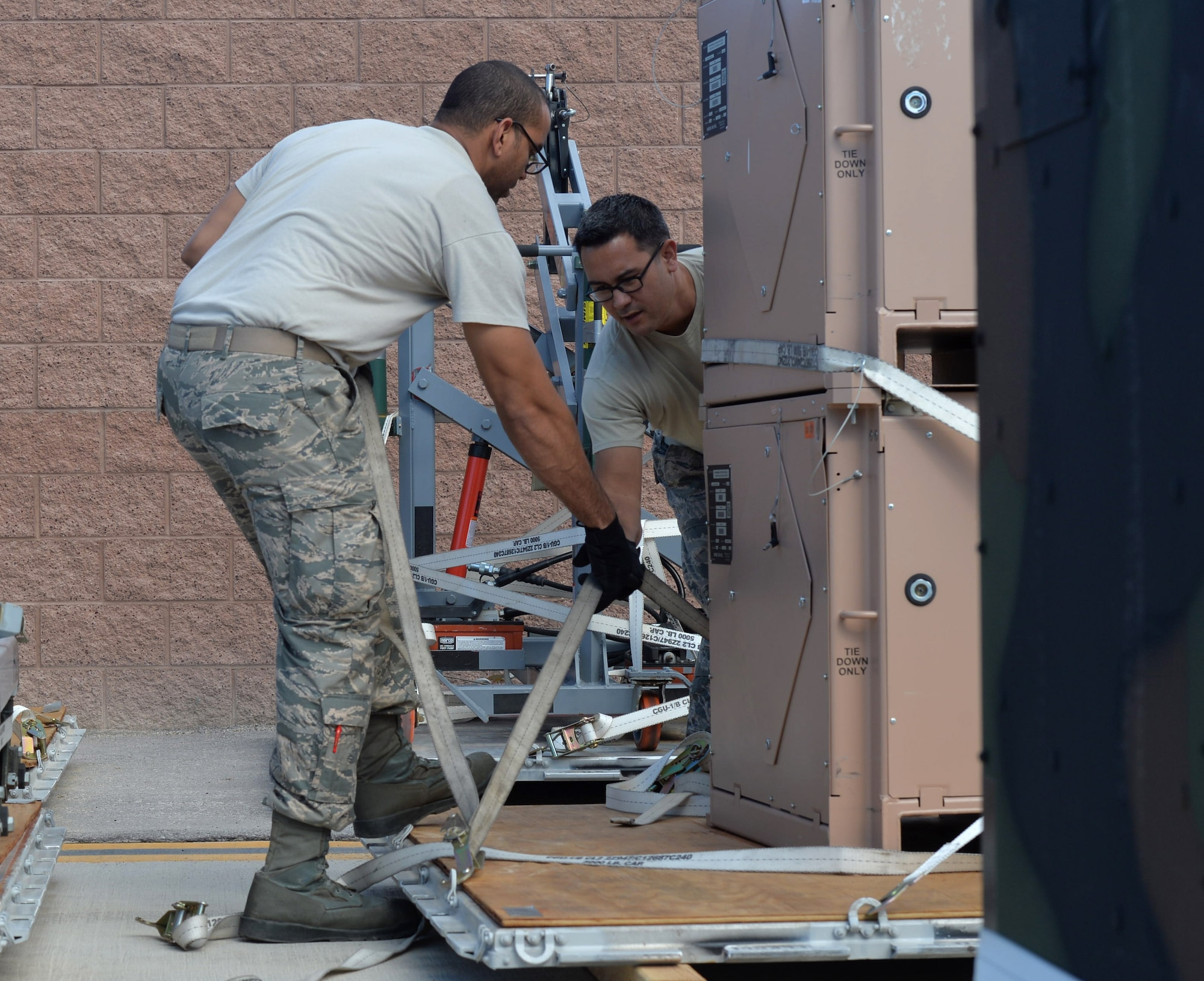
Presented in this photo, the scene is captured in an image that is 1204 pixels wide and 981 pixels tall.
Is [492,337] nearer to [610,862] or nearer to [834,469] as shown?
[834,469]

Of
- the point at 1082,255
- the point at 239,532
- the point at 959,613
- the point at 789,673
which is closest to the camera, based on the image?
the point at 1082,255

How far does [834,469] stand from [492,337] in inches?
31.7

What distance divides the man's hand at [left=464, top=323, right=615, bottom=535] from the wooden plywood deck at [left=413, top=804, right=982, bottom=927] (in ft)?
2.68

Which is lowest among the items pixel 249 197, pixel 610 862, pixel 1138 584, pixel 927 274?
pixel 610 862

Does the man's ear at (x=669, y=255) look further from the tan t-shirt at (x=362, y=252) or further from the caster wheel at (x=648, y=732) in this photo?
the caster wheel at (x=648, y=732)

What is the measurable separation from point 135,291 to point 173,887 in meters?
3.69

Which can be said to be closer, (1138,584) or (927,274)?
(1138,584)

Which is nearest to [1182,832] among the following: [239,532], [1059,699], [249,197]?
[1059,699]

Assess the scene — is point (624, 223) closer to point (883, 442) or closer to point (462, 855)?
point (883, 442)

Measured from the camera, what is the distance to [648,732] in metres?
5.02

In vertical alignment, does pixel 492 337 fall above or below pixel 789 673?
above

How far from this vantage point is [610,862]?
298cm

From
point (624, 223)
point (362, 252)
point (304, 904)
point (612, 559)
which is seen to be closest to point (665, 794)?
point (612, 559)

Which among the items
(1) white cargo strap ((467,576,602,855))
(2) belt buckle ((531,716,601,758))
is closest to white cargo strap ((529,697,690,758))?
(2) belt buckle ((531,716,601,758))
